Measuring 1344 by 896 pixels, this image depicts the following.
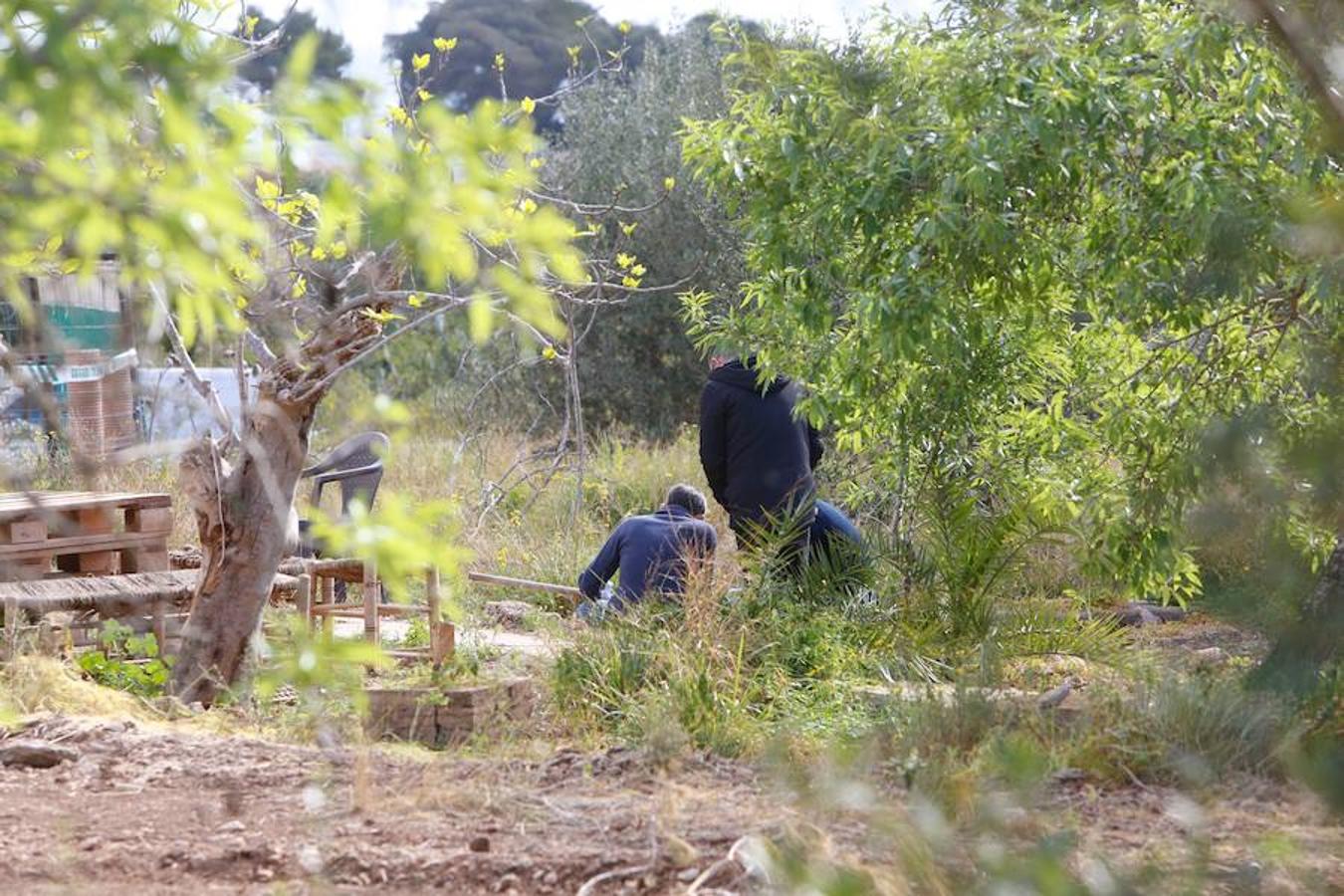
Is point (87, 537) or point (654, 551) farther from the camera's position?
point (87, 537)

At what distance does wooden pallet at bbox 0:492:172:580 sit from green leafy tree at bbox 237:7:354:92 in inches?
84.7

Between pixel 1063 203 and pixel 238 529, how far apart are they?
3609mm

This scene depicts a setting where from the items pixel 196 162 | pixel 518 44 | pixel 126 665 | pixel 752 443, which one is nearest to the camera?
pixel 196 162

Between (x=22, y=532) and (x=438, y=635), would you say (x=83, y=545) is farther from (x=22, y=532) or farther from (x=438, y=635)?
(x=438, y=635)

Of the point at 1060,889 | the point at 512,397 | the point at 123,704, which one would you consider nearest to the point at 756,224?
the point at 123,704

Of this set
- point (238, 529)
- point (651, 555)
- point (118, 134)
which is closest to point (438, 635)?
point (238, 529)

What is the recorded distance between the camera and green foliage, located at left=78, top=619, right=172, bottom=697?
22.8 ft

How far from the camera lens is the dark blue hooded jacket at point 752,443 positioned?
863cm

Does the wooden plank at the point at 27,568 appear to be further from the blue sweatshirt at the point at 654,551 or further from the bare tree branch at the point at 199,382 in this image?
the blue sweatshirt at the point at 654,551

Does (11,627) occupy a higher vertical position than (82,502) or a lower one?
lower

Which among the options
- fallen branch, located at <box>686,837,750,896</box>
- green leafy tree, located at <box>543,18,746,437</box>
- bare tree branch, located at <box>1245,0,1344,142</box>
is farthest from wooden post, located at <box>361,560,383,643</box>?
green leafy tree, located at <box>543,18,746,437</box>

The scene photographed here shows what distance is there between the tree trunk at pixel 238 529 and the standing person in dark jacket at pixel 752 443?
2.51 meters

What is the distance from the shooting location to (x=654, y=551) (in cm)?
757

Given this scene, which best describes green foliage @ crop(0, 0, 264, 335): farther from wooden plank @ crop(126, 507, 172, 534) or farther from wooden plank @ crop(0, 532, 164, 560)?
wooden plank @ crop(126, 507, 172, 534)
